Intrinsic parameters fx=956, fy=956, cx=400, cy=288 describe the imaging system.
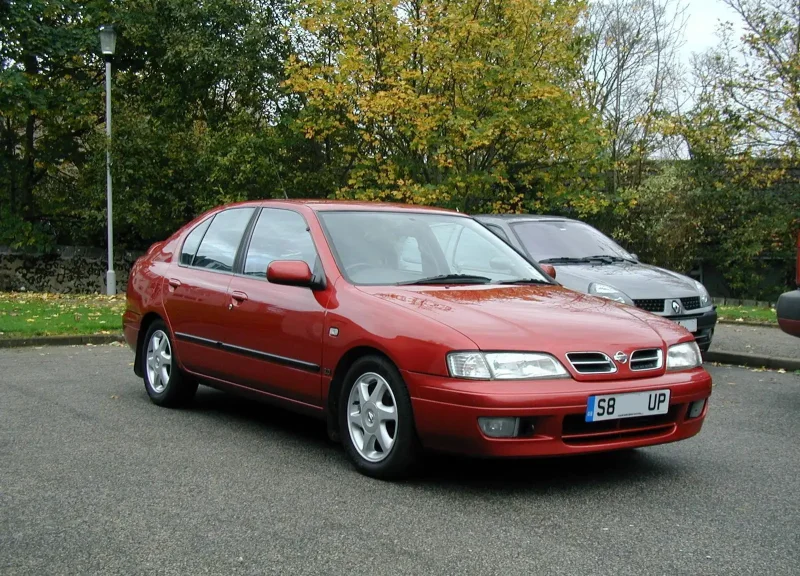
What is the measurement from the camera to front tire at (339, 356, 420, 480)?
491cm

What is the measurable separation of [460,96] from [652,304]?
10450 mm

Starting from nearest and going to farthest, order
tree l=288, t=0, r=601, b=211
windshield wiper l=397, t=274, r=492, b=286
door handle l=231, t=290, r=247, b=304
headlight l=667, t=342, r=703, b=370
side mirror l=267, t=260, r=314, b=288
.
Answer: headlight l=667, t=342, r=703, b=370
side mirror l=267, t=260, r=314, b=288
windshield wiper l=397, t=274, r=492, b=286
door handle l=231, t=290, r=247, b=304
tree l=288, t=0, r=601, b=211

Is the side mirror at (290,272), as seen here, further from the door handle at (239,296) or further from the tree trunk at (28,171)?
the tree trunk at (28,171)

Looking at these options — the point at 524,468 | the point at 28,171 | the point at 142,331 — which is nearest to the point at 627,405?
the point at 524,468

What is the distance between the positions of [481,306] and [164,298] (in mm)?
3072

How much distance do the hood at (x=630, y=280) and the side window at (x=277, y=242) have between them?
3808mm

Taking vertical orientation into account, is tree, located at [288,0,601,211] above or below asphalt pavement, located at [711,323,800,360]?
above

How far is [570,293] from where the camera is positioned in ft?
19.3

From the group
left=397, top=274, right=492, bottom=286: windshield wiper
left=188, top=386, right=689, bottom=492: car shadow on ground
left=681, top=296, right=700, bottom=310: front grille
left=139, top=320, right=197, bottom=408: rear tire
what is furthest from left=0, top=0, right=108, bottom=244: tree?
left=397, top=274, right=492, bottom=286: windshield wiper

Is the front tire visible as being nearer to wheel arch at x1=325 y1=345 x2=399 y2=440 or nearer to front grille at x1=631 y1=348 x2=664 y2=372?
wheel arch at x1=325 y1=345 x2=399 y2=440

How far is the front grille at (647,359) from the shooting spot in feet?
16.3

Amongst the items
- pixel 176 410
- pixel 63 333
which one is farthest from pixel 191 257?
pixel 63 333

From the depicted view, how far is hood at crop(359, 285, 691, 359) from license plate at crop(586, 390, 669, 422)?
239 mm

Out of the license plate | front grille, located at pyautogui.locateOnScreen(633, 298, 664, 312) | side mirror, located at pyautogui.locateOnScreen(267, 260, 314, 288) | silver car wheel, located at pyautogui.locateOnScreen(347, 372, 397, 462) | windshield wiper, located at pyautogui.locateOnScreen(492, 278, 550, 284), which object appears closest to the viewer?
the license plate
